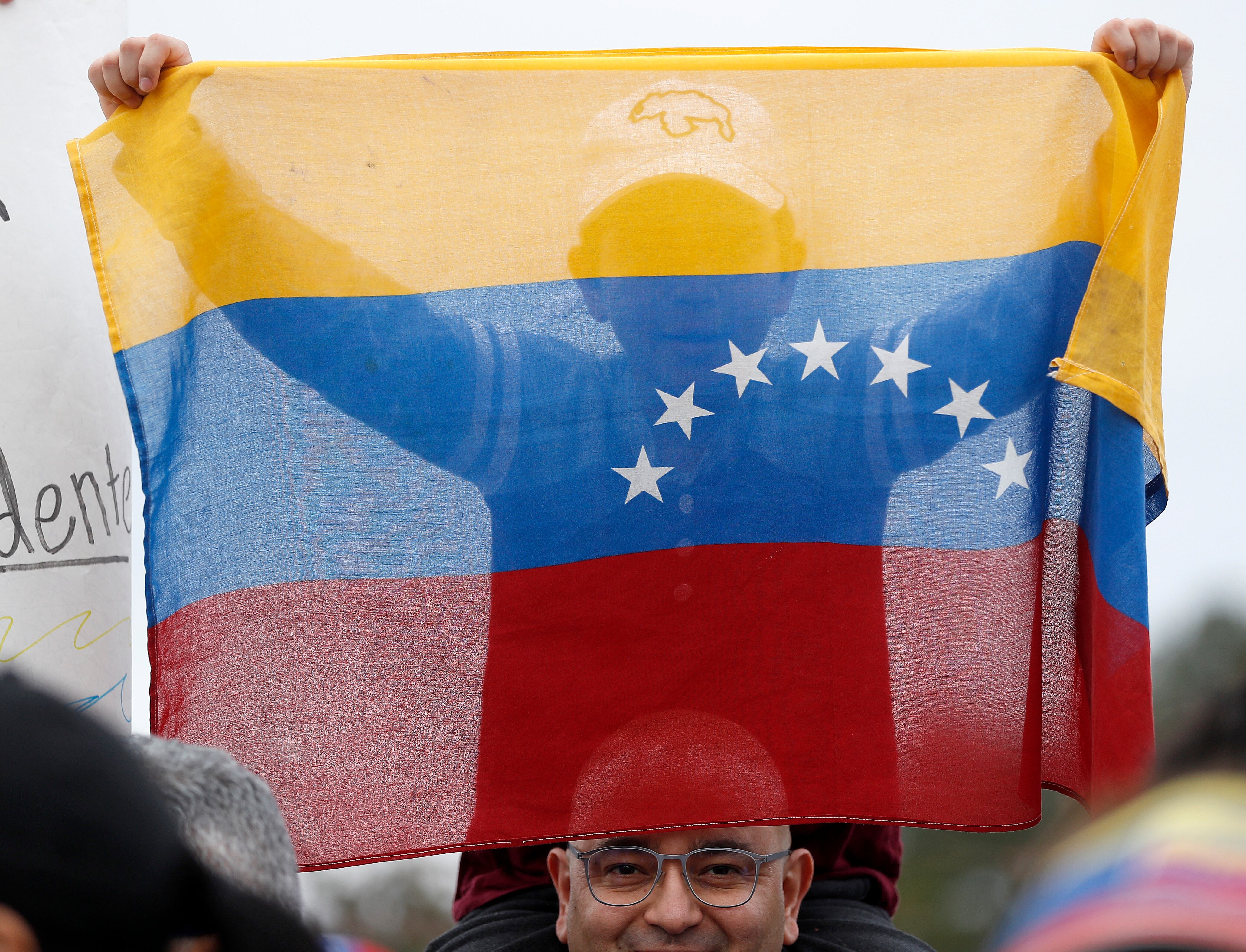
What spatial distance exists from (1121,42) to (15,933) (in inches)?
78.0

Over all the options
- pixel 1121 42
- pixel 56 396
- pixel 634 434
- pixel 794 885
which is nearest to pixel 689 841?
pixel 794 885

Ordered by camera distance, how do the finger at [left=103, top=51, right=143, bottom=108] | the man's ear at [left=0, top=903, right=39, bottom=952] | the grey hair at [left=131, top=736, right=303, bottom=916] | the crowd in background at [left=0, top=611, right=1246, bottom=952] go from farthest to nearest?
the finger at [left=103, top=51, right=143, bottom=108] < the grey hair at [left=131, top=736, right=303, bottom=916] < the man's ear at [left=0, top=903, right=39, bottom=952] < the crowd in background at [left=0, top=611, right=1246, bottom=952]

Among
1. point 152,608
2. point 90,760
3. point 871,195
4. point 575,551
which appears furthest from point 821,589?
point 90,760

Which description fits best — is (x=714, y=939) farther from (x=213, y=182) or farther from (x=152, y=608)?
Answer: (x=213, y=182)

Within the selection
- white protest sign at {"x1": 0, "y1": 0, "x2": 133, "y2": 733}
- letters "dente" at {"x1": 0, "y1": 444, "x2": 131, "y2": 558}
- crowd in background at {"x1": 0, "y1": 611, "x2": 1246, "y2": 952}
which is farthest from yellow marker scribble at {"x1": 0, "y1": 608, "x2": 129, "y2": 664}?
crowd in background at {"x1": 0, "y1": 611, "x2": 1246, "y2": 952}

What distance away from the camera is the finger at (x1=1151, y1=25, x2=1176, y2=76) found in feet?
6.46

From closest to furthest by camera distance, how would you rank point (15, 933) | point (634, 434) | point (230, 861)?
point (15, 933), point (230, 861), point (634, 434)

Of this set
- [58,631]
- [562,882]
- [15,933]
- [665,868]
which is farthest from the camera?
[562,882]

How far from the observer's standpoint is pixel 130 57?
193 cm

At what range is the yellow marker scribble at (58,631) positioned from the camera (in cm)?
183

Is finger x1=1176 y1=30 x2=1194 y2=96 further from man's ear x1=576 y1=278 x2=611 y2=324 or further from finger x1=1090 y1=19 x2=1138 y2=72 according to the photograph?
man's ear x1=576 y1=278 x2=611 y2=324

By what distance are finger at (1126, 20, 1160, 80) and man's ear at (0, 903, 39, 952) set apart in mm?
1978

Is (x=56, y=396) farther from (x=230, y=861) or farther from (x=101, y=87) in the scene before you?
(x=230, y=861)

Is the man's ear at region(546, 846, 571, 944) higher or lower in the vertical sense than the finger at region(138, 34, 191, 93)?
lower
